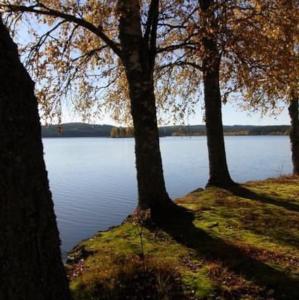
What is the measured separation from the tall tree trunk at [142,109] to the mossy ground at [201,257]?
99 cm

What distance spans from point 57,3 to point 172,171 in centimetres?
2643

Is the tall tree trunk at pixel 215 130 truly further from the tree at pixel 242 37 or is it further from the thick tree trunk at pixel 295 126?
the thick tree trunk at pixel 295 126

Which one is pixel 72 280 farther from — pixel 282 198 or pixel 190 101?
pixel 190 101

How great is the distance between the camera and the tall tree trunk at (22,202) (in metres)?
4.61

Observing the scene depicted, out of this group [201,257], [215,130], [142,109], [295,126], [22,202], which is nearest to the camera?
[22,202]

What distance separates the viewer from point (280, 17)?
39.8 feet

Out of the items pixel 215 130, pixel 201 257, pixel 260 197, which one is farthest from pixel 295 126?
pixel 201 257

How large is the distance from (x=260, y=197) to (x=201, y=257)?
21.3 feet

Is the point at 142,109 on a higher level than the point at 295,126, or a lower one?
higher

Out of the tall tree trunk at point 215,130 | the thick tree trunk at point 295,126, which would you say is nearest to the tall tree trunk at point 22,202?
the tall tree trunk at point 215,130

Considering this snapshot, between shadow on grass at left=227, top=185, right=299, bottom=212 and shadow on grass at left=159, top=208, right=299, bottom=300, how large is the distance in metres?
3.07

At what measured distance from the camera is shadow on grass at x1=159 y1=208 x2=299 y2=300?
23.8 feet

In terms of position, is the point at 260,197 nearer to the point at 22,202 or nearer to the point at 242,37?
the point at 242,37

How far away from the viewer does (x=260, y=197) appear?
14.8 m
